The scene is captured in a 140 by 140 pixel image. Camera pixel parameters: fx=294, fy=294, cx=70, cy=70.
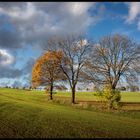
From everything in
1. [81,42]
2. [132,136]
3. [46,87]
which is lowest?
[132,136]

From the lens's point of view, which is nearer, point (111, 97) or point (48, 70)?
point (111, 97)

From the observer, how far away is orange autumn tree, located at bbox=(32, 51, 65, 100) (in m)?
62.3

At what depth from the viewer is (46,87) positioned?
70.0 m

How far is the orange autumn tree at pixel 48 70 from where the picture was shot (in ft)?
204

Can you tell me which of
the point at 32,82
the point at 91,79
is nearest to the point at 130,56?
the point at 91,79

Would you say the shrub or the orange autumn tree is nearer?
the shrub

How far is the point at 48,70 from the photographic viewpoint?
210 ft

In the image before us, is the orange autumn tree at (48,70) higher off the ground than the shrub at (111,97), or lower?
higher

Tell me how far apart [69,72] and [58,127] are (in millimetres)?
42994

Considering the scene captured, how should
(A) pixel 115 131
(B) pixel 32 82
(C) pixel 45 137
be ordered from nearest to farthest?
(C) pixel 45 137 < (A) pixel 115 131 < (B) pixel 32 82

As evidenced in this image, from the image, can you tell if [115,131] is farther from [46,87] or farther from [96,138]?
[46,87]

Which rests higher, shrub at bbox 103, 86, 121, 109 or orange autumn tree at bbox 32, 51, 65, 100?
orange autumn tree at bbox 32, 51, 65, 100

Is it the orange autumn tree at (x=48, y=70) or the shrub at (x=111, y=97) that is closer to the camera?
the shrub at (x=111, y=97)

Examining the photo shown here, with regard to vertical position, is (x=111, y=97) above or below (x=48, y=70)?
below
